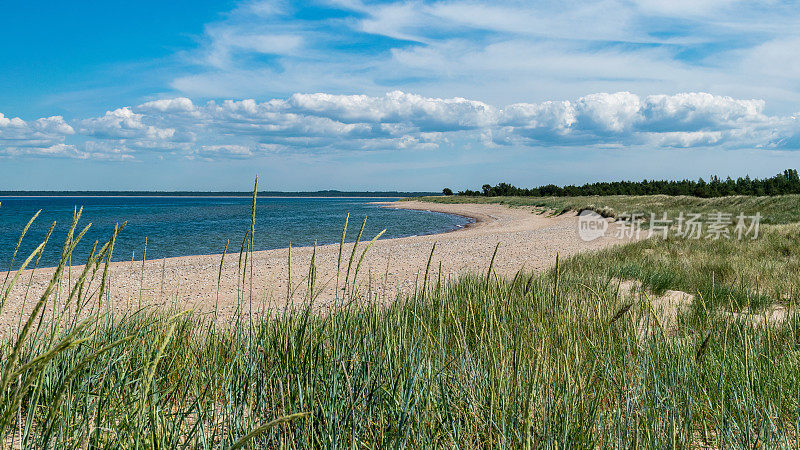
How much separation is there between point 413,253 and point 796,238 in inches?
382

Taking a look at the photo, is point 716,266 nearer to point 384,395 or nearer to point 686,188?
point 384,395

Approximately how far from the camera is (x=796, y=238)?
36.9ft

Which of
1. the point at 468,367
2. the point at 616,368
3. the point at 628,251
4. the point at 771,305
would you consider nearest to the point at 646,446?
the point at 616,368

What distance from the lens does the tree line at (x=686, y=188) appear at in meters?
38.9

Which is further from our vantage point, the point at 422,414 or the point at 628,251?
the point at 628,251

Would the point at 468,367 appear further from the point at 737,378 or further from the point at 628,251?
the point at 628,251

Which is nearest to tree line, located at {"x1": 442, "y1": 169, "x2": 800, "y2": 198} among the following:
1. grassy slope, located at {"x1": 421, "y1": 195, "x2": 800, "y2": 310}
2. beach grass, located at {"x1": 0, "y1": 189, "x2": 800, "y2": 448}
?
grassy slope, located at {"x1": 421, "y1": 195, "x2": 800, "y2": 310}
